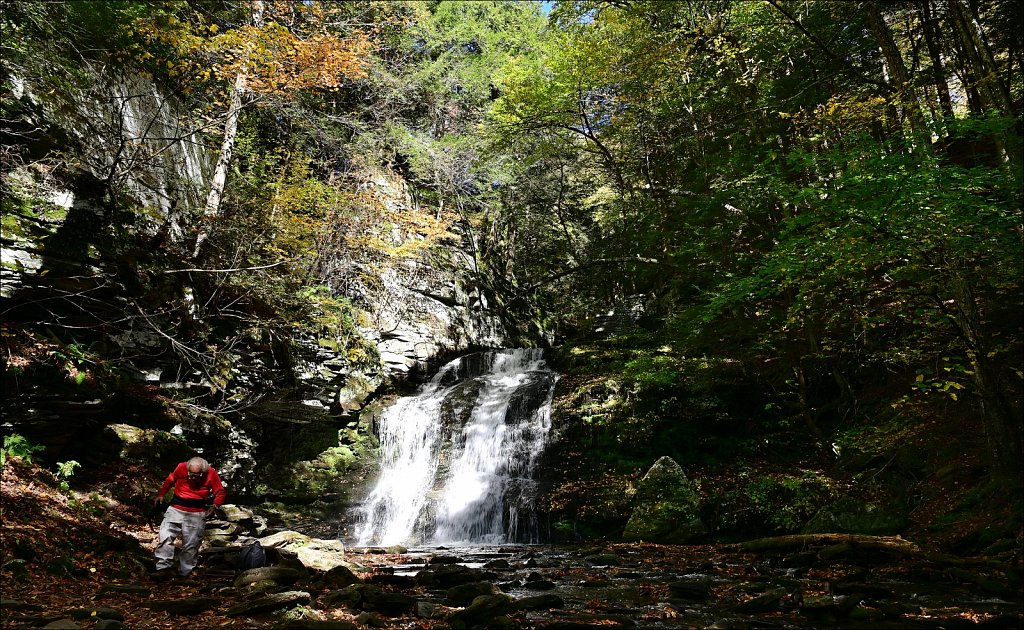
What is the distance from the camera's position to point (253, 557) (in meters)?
6.46

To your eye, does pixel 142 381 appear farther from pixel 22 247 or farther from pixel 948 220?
pixel 948 220

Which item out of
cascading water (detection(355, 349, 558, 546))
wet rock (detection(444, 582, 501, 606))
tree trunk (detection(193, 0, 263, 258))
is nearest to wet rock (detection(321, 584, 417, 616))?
wet rock (detection(444, 582, 501, 606))

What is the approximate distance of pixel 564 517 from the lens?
10945 millimetres

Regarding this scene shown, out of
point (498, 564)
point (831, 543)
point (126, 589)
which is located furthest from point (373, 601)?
point (831, 543)

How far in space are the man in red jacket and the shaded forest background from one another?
7.01ft

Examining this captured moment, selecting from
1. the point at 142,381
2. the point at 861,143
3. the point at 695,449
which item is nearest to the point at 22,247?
the point at 142,381

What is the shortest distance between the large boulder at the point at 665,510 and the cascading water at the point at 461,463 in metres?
2.35

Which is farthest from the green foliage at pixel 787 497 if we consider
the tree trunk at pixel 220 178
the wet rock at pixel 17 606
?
the tree trunk at pixel 220 178

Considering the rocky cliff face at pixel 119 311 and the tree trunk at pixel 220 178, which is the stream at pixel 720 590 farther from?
the tree trunk at pixel 220 178

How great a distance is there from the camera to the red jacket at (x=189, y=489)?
6.07m

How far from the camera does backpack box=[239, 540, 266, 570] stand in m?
6.40

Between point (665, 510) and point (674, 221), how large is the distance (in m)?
6.57

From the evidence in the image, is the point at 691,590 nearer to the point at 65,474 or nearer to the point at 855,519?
the point at 855,519

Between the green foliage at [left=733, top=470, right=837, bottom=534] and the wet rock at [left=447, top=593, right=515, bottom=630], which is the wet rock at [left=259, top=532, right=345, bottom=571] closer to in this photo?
the wet rock at [left=447, top=593, right=515, bottom=630]
